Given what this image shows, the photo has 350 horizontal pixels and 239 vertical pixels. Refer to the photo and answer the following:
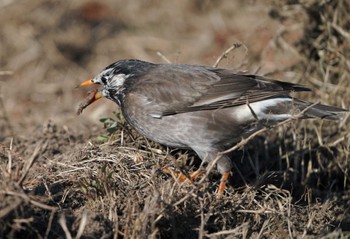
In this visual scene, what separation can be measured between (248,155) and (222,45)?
4380mm

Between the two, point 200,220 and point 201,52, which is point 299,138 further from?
point 201,52

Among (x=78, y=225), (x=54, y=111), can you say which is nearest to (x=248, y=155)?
(x=78, y=225)

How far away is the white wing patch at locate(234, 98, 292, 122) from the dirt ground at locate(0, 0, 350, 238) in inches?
22.1

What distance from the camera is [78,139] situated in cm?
704

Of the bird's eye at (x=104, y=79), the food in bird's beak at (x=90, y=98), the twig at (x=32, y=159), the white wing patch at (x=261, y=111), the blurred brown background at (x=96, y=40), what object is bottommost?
the blurred brown background at (x=96, y=40)

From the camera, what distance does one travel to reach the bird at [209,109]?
19.2 ft

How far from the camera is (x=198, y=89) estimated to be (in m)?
6.05

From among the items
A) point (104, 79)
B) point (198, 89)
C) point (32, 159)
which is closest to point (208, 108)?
point (198, 89)

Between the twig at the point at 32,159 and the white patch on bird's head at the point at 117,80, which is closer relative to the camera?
the twig at the point at 32,159

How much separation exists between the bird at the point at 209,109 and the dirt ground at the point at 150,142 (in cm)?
21

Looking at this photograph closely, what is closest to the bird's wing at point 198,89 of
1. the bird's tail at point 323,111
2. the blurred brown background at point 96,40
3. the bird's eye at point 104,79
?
the bird's tail at point 323,111

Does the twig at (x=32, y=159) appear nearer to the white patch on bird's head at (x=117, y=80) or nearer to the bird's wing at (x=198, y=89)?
the bird's wing at (x=198, y=89)

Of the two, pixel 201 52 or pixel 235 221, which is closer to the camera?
pixel 235 221

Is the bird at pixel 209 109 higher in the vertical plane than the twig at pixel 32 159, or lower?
lower
